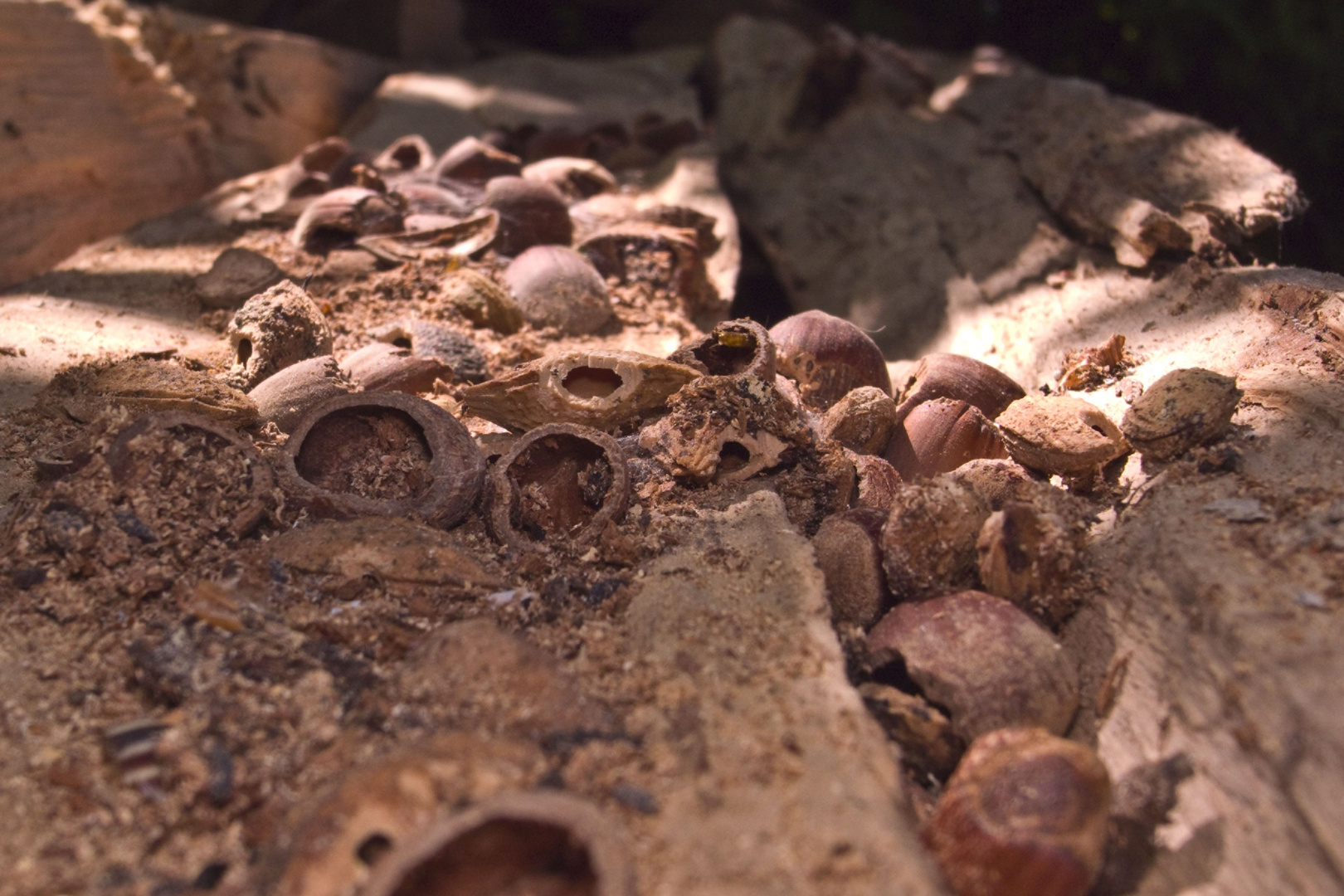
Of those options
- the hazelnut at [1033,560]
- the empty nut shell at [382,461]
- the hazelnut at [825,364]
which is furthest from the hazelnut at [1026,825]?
the hazelnut at [825,364]

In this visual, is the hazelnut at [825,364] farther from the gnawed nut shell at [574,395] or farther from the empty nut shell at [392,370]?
the empty nut shell at [392,370]

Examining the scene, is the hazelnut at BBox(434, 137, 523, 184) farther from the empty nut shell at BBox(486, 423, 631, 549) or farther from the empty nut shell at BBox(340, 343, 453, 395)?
the empty nut shell at BBox(486, 423, 631, 549)

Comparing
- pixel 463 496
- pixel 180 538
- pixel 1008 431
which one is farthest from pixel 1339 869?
pixel 180 538

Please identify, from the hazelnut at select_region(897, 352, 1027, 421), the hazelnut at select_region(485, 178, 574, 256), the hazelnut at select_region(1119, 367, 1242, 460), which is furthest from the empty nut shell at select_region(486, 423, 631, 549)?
the hazelnut at select_region(485, 178, 574, 256)

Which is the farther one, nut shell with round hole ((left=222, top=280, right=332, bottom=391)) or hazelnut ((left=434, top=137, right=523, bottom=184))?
hazelnut ((left=434, top=137, right=523, bottom=184))

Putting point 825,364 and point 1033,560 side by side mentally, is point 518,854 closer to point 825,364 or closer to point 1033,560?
point 1033,560
